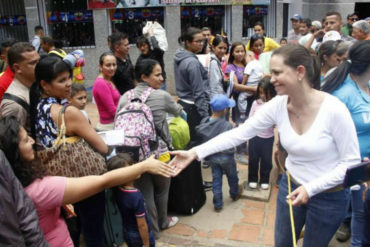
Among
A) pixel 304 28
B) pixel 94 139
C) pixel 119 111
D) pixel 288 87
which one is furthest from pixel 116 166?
pixel 304 28

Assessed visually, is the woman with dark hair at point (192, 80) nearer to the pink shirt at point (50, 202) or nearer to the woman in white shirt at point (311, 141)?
the woman in white shirt at point (311, 141)

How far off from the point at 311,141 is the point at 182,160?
903 millimetres

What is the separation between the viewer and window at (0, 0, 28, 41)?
973 centimetres

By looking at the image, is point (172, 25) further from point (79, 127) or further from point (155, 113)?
point (79, 127)

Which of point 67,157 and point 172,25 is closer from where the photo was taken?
point 67,157

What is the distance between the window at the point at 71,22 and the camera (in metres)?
9.42

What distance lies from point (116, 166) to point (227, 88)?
2.78 m

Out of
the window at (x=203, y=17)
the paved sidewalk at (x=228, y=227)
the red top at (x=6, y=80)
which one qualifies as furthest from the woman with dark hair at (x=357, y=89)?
the window at (x=203, y=17)

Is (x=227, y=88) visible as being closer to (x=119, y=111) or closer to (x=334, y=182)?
(x=119, y=111)

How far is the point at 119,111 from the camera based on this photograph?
3.30 metres

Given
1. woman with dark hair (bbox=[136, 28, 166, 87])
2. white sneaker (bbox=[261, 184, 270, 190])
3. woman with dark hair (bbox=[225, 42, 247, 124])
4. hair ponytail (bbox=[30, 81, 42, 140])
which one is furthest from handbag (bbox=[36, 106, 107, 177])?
woman with dark hair (bbox=[136, 28, 166, 87])

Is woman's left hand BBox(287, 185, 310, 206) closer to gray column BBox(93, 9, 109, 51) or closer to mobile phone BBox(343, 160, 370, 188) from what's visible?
mobile phone BBox(343, 160, 370, 188)

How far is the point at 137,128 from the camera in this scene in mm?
3137

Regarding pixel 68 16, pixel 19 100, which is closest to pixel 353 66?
pixel 19 100
